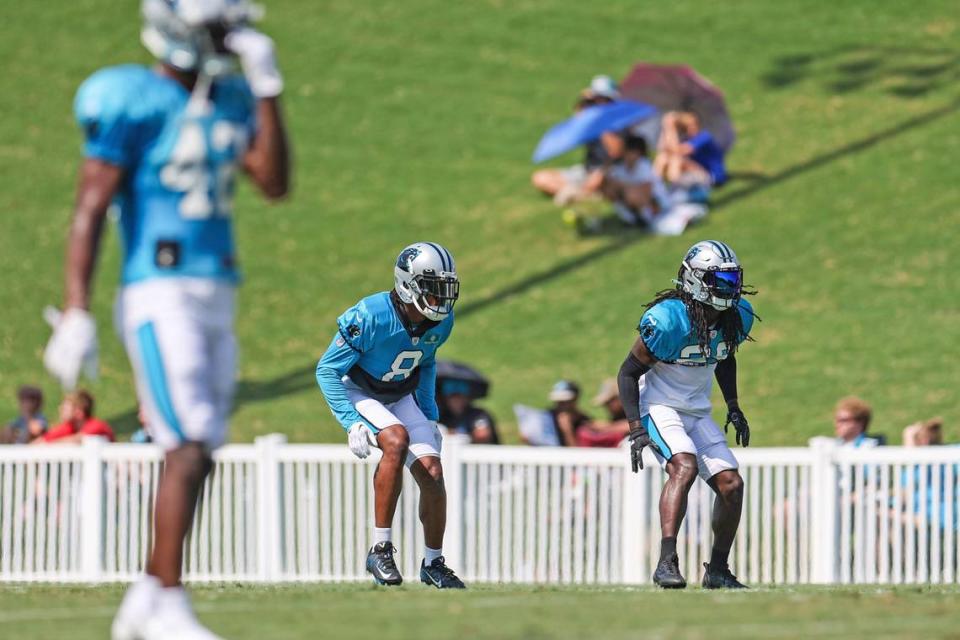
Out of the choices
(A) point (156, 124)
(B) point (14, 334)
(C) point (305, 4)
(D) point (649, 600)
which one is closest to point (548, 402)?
(B) point (14, 334)

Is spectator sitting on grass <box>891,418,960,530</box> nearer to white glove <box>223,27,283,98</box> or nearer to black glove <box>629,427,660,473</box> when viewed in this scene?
black glove <box>629,427,660,473</box>

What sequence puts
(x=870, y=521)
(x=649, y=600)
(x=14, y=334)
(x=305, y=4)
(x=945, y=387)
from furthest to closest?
(x=305, y=4) < (x=14, y=334) < (x=945, y=387) < (x=870, y=521) < (x=649, y=600)

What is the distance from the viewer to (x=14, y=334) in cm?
2375

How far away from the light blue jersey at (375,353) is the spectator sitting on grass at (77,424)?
19.1 feet

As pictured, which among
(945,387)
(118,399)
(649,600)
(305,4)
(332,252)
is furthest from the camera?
(305,4)

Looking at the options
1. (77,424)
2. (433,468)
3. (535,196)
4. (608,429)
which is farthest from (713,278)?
(535,196)

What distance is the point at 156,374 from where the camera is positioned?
623cm

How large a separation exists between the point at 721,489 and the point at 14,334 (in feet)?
49.4

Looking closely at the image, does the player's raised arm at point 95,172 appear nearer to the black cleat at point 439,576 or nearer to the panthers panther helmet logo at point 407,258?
the panthers panther helmet logo at point 407,258

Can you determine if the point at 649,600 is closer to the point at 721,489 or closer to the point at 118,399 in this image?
the point at 721,489

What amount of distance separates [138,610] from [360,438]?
174 inches

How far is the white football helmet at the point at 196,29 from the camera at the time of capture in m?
6.34

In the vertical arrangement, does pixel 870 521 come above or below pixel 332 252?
A: below

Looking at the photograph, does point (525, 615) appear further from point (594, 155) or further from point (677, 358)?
point (594, 155)
